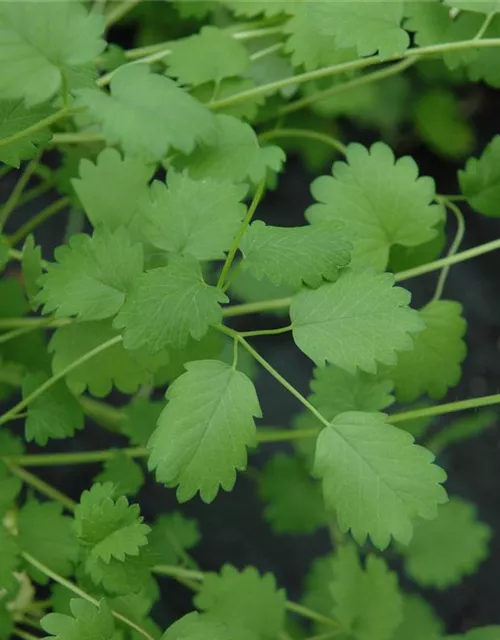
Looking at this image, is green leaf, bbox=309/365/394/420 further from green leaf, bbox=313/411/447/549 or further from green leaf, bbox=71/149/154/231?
green leaf, bbox=71/149/154/231

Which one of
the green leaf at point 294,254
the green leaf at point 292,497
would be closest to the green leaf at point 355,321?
the green leaf at point 294,254

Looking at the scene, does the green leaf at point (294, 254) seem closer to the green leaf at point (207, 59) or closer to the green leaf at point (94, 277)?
the green leaf at point (94, 277)

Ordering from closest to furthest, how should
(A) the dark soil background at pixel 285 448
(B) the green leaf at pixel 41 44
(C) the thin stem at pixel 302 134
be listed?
(B) the green leaf at pixel 41 44, (C) the thin stem at pixel 302 134, (A) the dark soil background at pixel 285 448

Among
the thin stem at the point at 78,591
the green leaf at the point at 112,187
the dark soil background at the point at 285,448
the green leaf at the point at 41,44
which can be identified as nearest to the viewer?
the green leaf at the point at 41,44

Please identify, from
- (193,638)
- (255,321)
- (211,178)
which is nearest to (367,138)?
(255,321)

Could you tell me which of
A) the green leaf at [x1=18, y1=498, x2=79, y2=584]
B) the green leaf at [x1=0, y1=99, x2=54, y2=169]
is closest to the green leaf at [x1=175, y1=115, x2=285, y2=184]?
the green leaf at [x1=0, y1=99, x2=54, y2=169]

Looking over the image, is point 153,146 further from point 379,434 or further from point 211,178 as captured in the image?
point 379,434

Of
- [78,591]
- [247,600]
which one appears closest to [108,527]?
[78,591]
